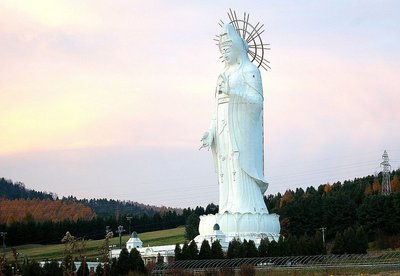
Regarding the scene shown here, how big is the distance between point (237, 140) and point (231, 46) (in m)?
4.46

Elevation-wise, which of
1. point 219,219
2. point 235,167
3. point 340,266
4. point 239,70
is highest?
point 239,70

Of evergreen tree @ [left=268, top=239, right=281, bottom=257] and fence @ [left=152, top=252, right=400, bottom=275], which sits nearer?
Answer: fence @ [left=152, top=252, right=400, bottom=275]

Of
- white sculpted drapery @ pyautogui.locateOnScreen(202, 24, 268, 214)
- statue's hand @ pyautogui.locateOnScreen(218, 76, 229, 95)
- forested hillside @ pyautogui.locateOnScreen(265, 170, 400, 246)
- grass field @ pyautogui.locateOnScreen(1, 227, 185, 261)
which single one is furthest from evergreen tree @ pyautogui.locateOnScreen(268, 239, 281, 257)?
grass field @ pyautogui.locateOnScreen(1, 227, 185, 261)

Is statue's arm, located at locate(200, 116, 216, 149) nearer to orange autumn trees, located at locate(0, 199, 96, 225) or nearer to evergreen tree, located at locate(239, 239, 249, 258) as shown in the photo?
evergreen tree, located at locate(239, 239, 249, 258)

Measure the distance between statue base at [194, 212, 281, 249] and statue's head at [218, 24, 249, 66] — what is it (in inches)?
290

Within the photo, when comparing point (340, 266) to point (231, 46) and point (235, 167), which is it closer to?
point (235, 167)

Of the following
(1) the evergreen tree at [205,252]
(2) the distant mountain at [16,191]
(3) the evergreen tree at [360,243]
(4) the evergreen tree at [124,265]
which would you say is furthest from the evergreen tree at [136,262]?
(2) the distant mountain at [16,191]

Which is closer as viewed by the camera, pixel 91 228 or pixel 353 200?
pixel 353 200

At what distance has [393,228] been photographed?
42.2 meters

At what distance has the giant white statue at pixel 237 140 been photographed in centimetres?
3528

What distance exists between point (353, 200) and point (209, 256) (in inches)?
754

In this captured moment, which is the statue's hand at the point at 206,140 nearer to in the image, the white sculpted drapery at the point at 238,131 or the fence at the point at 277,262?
the white sculpted drapery at the point at 238,131

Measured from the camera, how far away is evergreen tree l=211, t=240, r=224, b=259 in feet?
99.8

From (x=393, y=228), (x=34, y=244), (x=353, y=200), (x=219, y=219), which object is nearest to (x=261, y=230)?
(x=219, y=219)
